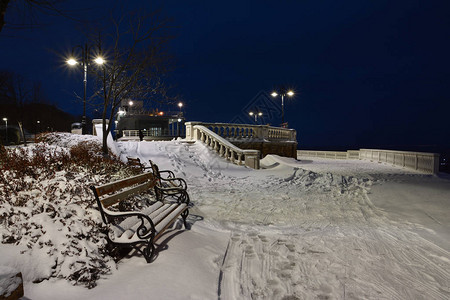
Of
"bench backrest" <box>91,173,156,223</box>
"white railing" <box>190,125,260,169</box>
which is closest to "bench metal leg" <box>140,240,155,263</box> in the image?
"bench backrest" <box>91,173,156,223</box>

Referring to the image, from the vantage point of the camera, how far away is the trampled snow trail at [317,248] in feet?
10.6

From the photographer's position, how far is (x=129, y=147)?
15.8 m

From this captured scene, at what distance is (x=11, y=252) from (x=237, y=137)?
55.8 ft

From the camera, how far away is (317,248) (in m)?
4.44

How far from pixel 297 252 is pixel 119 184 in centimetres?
326

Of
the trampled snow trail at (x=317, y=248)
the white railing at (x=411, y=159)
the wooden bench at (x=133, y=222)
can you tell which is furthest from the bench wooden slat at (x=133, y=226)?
the white railing at (x=411, y=159)

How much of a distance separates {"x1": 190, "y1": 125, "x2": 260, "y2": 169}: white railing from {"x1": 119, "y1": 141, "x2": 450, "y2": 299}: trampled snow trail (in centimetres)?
442

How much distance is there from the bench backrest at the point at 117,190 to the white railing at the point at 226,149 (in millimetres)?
8241

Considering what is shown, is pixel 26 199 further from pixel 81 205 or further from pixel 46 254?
pixel 46 254

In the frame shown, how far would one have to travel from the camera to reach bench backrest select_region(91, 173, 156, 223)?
12.4ft

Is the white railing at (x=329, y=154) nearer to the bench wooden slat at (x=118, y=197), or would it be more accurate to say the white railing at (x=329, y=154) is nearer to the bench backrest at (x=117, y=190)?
the bench backrest at (x=117, y=190)

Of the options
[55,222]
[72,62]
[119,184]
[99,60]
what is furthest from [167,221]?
[72,62]

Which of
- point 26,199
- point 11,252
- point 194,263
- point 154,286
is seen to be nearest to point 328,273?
point 194,263

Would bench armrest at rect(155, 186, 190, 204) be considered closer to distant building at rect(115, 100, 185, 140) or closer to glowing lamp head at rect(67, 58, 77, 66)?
glowing lamp head at rect(67, 58, 77, 66)
